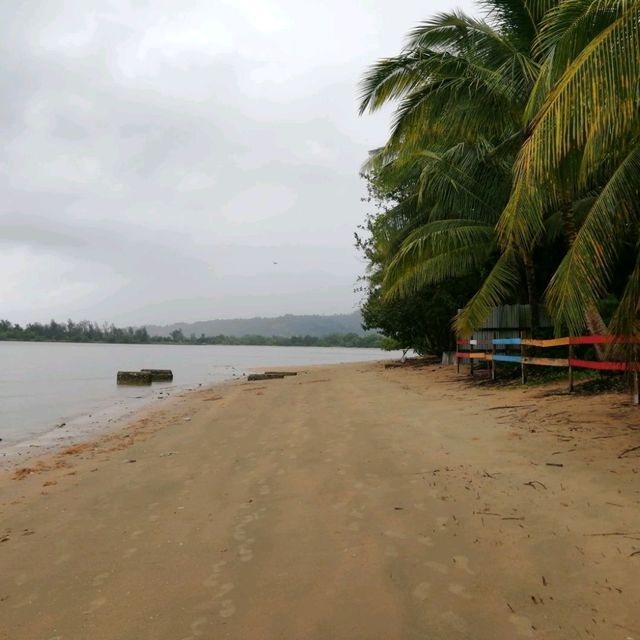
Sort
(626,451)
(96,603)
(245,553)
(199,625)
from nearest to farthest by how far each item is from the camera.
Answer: (199,625)
(96,603)
(245,553)
(626,451)

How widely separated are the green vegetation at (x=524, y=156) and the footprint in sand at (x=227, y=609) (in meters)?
4.36

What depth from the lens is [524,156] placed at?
17.2 ft

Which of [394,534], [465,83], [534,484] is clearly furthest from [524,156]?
[465,83]

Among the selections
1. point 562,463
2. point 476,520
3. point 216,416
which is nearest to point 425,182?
point 216,416

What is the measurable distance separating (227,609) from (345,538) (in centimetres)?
117

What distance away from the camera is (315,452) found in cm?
707

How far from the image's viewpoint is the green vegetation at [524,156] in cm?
491

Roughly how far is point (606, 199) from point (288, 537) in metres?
5.18

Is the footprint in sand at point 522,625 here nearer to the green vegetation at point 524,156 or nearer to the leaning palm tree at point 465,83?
the green vegetation at point 524,156

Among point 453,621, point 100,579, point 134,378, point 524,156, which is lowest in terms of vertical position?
point 134,378

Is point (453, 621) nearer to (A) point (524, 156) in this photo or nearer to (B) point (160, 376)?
(A) point (524, 156)

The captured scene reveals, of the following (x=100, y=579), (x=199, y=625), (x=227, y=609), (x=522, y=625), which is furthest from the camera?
(x=100, y=579)

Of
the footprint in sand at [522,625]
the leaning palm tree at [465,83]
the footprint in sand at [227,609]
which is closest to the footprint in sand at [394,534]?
the footprint in sand at [522,625]

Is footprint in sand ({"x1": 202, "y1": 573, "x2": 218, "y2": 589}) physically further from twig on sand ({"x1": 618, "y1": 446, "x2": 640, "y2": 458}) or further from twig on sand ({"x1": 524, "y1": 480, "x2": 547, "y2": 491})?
twig on sand ({"x1": 618, "y1": 446, "x2": 640, "y2": 458})
